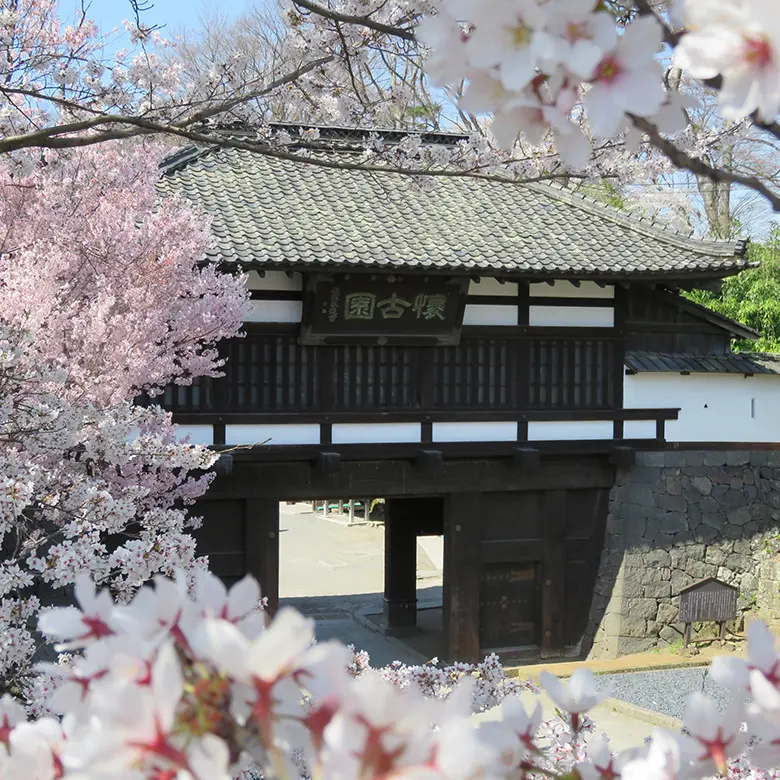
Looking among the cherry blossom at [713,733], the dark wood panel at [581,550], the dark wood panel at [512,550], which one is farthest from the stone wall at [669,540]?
the cherry blossom at [713,733]

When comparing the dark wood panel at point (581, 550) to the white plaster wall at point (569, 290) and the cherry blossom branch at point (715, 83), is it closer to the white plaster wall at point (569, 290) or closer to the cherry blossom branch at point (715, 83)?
the white plaster wall at point (569, 290)

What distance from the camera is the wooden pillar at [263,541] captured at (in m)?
11.0

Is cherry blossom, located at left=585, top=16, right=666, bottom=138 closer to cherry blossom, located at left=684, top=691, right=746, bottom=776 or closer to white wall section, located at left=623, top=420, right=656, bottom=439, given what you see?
cherry blossom, located at left=684, top=691, right=746, bottom=776

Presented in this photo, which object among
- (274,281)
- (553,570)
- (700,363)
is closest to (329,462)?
(274,281)

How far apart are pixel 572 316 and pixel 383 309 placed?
2.59 meters

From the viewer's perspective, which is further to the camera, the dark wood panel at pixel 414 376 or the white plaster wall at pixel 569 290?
the white plaster wall at pixel 569 290

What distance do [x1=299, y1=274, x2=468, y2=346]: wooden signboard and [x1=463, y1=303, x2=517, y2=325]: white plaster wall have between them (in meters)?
0.29

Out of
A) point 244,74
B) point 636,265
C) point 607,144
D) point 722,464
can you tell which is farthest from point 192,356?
point 722,464

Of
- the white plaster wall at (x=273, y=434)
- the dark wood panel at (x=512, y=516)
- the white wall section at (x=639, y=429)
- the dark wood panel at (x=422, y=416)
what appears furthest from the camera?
the white wall section at (x=639, y=429)

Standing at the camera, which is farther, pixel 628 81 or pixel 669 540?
pixel 669 540

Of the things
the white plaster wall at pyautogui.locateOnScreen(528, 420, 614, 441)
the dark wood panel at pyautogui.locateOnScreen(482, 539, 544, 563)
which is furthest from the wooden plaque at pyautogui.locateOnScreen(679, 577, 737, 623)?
the white plaster wall at pyautogui.locateOnScreen(528, 420, 614, 441)

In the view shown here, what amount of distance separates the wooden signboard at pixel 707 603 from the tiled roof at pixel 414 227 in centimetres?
412

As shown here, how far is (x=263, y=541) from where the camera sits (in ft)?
36.2

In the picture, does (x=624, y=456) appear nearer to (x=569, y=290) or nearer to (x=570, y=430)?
(x=570, y=430)
